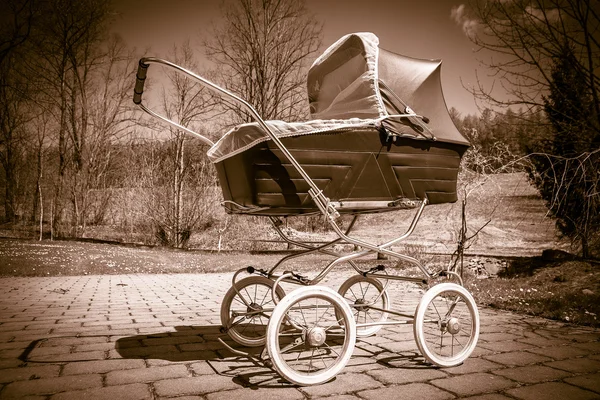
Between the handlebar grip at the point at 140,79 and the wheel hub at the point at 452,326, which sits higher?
the handlebar grip at the point at 140,79

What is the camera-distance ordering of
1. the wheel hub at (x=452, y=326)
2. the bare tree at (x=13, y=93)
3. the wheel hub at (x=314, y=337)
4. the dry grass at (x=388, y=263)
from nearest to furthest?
the wheel hub at (x=314, y=337), the wheel hub at (x=452, y=326), the dry grass at (x=388, y=263), the bare tree at (x=13, y=93)

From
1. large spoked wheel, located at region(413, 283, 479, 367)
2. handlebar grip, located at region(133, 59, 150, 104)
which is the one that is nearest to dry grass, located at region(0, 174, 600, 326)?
large spoked wheel, located at region(413, 283, 479, 367)

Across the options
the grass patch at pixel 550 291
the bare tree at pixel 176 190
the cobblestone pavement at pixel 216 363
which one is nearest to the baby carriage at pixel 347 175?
the cobblestone pavement at pixel 216 363

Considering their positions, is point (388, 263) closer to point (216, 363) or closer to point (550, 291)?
point (550, 291)

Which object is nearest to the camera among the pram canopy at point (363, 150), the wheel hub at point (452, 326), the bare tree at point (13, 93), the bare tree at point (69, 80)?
the pram canopy at point (363, 150)

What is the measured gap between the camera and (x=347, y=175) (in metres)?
2.79

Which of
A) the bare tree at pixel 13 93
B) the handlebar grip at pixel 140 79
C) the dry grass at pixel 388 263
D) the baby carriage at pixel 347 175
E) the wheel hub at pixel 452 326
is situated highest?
the bare tree at pixel 13 93

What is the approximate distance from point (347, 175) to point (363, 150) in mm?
202

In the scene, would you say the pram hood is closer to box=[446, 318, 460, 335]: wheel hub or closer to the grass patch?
box=[446, 318, 460, 335]: wheel hub

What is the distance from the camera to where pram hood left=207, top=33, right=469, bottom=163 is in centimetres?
266

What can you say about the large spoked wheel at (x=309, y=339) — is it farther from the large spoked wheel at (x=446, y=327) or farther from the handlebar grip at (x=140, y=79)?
the handlebar grip at (x=140, y=79)

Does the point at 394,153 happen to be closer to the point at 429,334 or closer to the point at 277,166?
the point at 277,166

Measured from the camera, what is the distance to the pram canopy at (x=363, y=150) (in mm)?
2611

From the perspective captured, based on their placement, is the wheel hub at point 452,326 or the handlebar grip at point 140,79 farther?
the wheel hub at point 452,326
